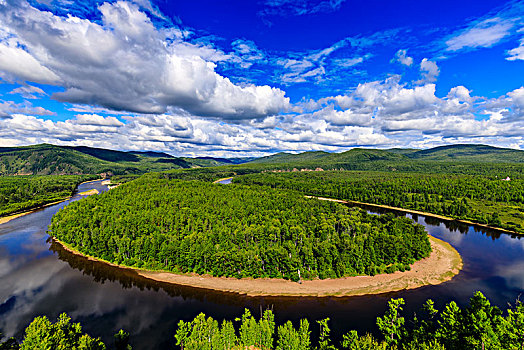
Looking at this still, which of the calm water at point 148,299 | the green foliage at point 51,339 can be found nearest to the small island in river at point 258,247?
the calm water at point 148,299

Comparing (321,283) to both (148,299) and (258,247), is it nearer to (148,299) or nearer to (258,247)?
(258,247)

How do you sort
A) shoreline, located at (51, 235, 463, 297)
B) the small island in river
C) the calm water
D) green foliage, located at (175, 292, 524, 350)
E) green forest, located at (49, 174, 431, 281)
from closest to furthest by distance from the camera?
green foliage, located at (175, 292, 524, 350)
the calm water
shoreline, located at (51, 235, 463, 297)
the small island in river
green forest, located at (49, 174, 431, 281)

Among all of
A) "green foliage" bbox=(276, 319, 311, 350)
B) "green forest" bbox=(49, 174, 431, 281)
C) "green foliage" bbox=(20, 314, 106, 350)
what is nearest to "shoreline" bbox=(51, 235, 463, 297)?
"green forest" bbox=(49, 174, 431, 281)

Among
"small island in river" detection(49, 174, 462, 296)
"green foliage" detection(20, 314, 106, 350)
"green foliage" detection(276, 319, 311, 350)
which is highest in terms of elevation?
"green foliage" detection(20, 314, 106, 350)

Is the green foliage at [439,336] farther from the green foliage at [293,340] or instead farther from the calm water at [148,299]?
the calm water at [148,299]

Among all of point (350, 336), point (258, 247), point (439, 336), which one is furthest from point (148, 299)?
point (439, 336)

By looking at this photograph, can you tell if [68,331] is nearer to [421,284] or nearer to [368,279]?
[368,279]

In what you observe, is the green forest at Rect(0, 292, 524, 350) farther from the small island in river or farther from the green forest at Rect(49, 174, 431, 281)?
the green forest at Rect(49, 174, 431, 281)
